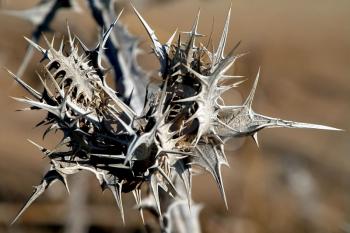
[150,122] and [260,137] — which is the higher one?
[150,122]

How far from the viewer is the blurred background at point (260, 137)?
6.22m

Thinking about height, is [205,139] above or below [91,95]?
below

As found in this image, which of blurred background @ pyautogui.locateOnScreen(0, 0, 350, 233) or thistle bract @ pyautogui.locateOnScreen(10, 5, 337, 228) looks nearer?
thistle bract @ pyautogui.locateOnScreen(10, 5, 337, 228)

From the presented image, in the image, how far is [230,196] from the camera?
9.15m

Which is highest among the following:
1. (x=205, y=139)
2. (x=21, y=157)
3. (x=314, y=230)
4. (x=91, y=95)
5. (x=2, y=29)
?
(x=2, y=29)

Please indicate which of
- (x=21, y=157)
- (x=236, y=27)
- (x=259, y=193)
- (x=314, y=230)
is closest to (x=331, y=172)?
(x=314, y=230)

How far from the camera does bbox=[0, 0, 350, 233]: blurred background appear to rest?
245 inches

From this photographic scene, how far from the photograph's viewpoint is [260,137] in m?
11.4

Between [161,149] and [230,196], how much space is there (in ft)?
25.2

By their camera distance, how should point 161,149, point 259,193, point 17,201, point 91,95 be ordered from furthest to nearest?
1. point 17,201
2. point 259,193
3. point 91,95
4. point 161,149

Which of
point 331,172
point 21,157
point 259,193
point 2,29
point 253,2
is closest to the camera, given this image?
point 259,193

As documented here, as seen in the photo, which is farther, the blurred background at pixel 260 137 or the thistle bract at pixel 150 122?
the blurred background at pixel 260 137

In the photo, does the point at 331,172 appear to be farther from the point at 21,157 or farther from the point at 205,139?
the point at 205,139

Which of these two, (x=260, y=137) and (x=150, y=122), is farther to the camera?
(x=260, y=137)
